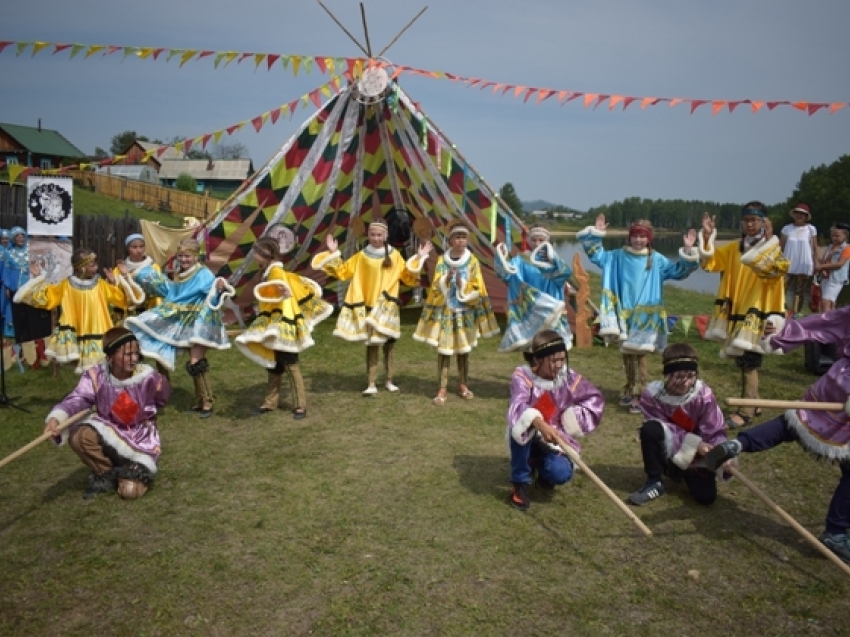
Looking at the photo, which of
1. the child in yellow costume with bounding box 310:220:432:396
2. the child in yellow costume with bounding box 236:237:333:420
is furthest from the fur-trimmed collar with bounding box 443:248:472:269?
the child in yellow costume with bounding box 236:237:333:420

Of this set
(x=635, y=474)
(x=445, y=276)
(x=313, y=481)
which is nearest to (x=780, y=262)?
(x=635, y=474)

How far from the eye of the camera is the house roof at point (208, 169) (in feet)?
194

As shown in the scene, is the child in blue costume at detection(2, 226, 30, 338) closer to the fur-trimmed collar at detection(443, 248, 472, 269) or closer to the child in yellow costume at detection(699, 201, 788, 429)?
the fur-trimmed collar at detection(443, 248, 472, 269)

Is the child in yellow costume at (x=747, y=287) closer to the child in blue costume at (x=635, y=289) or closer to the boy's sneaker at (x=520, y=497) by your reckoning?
the child in blue costume at (x=635, y=289)

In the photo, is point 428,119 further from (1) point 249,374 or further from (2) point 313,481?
(2) point 313,481

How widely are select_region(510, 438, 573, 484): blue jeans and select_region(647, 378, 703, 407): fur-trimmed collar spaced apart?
0.70 meters

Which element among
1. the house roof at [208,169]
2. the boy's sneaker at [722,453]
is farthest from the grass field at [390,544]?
the house roof at [208,169]

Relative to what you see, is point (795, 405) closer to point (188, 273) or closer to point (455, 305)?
point (455, 305)

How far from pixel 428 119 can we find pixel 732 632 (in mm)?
6792

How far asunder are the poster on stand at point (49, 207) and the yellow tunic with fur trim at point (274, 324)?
3.68m

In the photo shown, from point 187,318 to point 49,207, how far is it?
11.0 ft

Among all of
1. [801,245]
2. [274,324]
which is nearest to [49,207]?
[274,324]

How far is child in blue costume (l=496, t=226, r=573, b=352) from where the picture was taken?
614cm

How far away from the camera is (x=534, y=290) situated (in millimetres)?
6254
